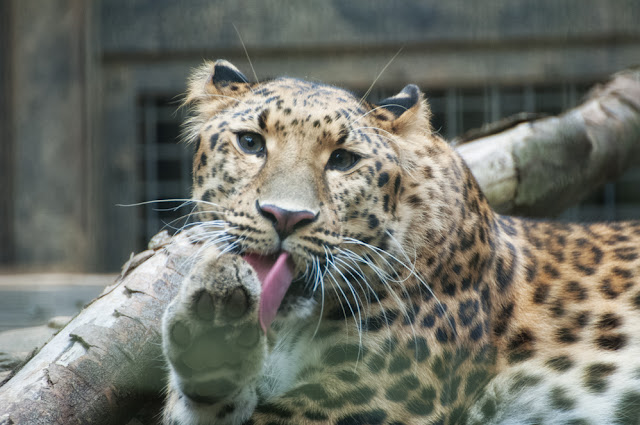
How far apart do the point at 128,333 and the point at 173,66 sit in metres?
3.90

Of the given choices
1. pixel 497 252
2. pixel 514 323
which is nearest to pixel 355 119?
pixel 497 252

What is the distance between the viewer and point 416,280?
102 inches

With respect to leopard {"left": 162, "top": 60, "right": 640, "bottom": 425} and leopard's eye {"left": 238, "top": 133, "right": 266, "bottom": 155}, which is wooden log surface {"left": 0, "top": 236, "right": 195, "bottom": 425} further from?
leopard's eye {"left": 238, "top": 133, "right": 266, "bottom": 155}

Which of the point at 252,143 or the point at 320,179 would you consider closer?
the point at 320,179

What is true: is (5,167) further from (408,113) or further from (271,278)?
(271,278)

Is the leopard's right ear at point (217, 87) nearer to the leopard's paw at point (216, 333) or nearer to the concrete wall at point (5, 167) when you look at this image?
the leopard's paw at point (216, 333)

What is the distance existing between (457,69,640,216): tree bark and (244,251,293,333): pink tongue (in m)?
2.37

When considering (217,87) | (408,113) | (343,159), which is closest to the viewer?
(343,159)

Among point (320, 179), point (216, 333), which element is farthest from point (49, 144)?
point (216, 333)

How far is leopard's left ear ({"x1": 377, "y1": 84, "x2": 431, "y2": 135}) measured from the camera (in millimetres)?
2730

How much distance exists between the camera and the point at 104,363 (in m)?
2.59

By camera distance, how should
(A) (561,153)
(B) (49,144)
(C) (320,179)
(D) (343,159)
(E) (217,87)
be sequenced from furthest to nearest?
1. (B) (49,144)
2. (A) (561,153)
3. (E) (217,87)
4. (D) (343,159)
5. (C) (320,179)

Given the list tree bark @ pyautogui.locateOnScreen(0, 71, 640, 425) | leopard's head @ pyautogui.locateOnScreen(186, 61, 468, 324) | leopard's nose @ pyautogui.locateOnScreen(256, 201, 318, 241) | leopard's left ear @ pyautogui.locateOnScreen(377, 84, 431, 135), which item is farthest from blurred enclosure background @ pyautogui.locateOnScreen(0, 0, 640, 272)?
leopard's nose @ pyautogui.locateOnScreen(256, 201, 318, 241)

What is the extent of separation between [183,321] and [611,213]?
544 cm
